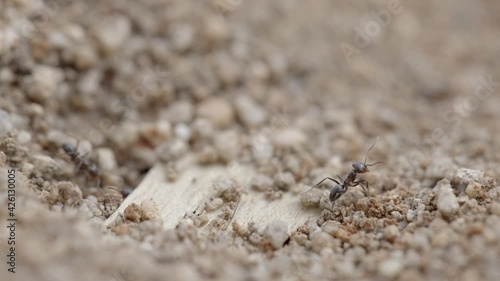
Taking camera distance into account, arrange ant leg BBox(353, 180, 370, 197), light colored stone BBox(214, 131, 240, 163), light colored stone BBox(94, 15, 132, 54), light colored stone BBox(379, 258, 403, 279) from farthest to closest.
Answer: light colored stone BBox(94, 15, 132, 54), light colored stone BBox(214, 131, 240, 163), ant leg BBox(353, 180, 370, 197), light colored stone BBox(379, 258, 403, 279)

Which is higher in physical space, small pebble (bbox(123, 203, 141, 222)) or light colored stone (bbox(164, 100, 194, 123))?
light colored stone (bbox(164, 100, 194, 123))

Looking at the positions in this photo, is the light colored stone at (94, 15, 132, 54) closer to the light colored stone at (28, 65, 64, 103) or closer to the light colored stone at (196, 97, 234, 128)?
the light colored stone at (28, 65, 64, 103)

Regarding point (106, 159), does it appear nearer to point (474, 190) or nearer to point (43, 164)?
point (43, 164)

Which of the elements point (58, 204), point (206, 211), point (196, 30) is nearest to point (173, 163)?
point (206, 211)

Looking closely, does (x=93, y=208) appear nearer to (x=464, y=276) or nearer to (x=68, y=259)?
(x=68, y=259)

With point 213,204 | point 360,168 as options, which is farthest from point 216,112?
point 360,168

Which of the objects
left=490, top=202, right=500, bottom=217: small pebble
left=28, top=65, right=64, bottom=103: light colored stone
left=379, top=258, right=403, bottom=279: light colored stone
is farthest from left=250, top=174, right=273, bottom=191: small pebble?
left=28, top=65, right=64, bottom=103: light colored stone
